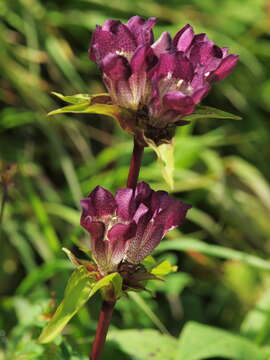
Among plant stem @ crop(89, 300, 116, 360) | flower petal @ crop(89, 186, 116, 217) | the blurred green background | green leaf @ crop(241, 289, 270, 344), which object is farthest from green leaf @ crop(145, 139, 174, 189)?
green leaf @ crop(241, 289, 270, 344)

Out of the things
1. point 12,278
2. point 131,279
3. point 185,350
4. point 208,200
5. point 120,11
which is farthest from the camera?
point 120,11

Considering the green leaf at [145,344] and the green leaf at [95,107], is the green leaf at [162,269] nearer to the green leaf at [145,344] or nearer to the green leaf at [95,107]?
the green leaf at [95,107]

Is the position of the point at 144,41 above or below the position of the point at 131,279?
above

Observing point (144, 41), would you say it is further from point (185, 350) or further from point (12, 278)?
point (12, 278)

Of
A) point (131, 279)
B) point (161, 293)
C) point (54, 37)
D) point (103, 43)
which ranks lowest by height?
point (161, 293)

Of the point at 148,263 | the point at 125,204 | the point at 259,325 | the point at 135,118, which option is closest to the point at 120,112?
the point at 135,118

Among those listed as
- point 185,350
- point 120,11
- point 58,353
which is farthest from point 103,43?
point 120,11

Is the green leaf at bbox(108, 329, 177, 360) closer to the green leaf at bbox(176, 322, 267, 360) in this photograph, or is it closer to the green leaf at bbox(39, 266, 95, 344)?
the green leaf at bbox(176, 322, 267, 360)
